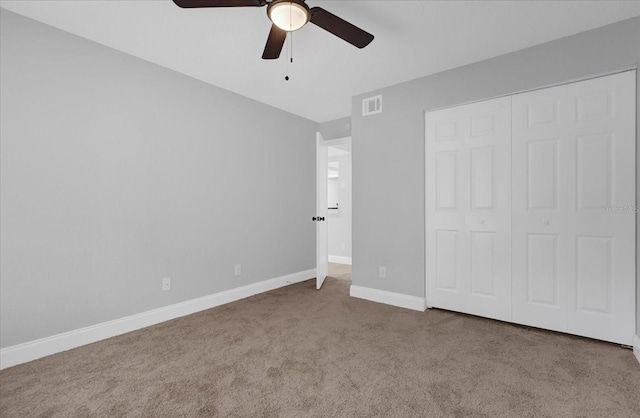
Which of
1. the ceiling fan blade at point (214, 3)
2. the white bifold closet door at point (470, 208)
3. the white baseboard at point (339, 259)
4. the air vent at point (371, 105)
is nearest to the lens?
the ceiling fan blade at point (214, 3)

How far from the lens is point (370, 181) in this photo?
355 centimetres

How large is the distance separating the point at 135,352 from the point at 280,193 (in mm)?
2477

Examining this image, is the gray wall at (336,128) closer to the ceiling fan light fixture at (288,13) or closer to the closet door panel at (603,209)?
the closet door panel at (603,209)

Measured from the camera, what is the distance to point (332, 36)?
2373 millimetres

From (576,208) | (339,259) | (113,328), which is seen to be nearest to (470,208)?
(576,208)

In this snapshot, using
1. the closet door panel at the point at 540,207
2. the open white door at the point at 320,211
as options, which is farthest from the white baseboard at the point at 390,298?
the closet door panel at the point at 540,207

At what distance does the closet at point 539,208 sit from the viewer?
7.46 ft

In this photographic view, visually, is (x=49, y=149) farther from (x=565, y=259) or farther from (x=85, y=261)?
(x=565, y=259)

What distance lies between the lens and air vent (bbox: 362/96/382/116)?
348cm

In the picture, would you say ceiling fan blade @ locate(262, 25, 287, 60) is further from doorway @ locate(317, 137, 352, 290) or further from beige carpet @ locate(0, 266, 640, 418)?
doorway @ locate(317, 137, 352, 290)

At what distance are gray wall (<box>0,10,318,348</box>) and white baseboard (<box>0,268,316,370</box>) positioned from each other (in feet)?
0.18

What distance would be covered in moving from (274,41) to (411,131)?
186 cm

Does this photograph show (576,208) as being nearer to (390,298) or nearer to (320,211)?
(390,298)

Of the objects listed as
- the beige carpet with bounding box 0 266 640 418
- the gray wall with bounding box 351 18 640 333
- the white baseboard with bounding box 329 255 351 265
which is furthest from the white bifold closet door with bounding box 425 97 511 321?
the white baseboard with bounding box 329 255 351 265
